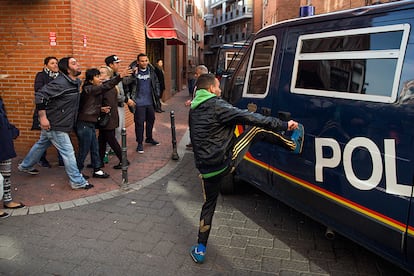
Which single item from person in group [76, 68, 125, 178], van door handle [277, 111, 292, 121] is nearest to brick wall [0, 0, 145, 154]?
person in group [76, 68, 125, 178]

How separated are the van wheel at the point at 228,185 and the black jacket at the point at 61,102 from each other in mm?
2220

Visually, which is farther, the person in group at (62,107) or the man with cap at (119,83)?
the man with cap at (119,83)

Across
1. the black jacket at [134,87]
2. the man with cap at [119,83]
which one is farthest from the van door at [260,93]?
the black jacket at [134,87]

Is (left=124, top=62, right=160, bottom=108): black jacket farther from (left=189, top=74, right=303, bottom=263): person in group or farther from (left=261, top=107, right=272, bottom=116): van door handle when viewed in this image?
(left=189, top=74, right=303, bottom=263): person in group

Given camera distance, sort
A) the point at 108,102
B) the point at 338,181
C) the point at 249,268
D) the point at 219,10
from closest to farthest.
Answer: the point at 338,181, the point at 249,268, the point at 108,102, the point at 219,10

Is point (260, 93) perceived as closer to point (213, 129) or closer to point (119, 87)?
point (213, 129)

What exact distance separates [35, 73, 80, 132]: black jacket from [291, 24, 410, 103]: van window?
297 centimetres

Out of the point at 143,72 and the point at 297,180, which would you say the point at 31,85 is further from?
the point at 297,180

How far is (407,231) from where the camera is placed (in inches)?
95.2

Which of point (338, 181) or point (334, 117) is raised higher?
point (334, 117)

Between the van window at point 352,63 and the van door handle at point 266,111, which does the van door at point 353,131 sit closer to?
the van window at point 352,63

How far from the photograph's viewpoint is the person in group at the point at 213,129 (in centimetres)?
302

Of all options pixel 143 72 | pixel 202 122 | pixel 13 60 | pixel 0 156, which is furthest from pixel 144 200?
pixel 13 60

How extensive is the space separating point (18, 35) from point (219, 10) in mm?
61237
